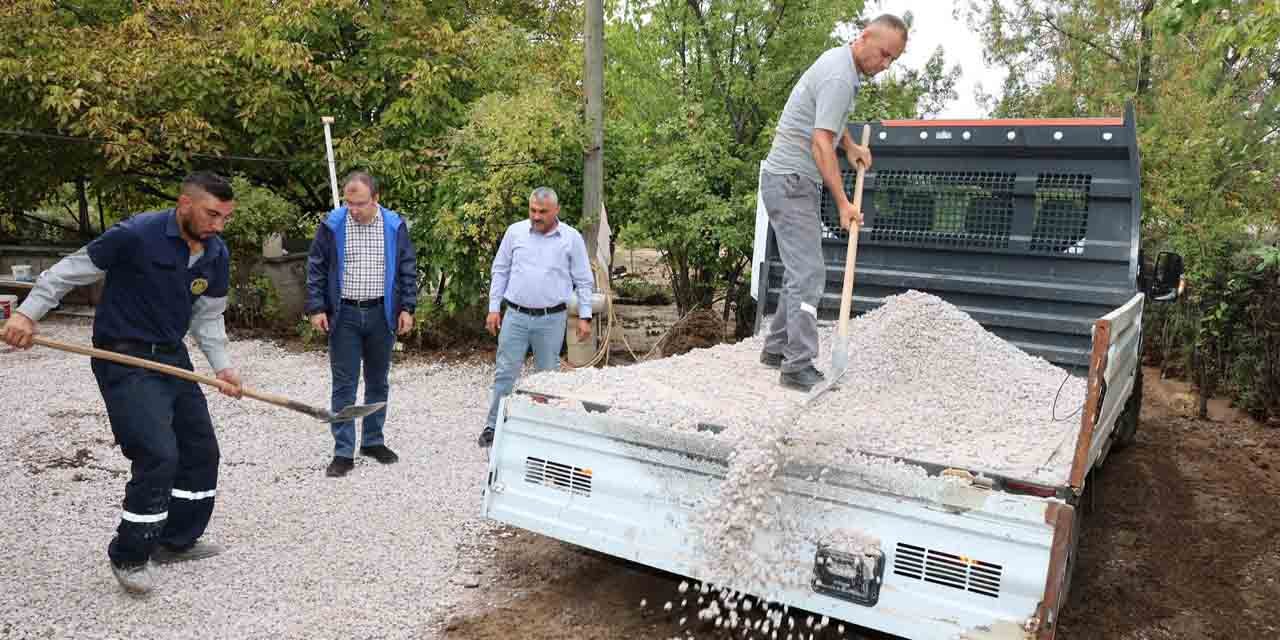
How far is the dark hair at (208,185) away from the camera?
3574 millimetres

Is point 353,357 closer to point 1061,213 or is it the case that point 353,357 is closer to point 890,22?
point 890,22

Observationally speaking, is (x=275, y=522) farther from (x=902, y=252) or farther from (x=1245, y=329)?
(x=1245, y=329)

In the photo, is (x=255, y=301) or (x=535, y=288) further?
(x=255, y=301)

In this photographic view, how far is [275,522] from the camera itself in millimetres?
4480

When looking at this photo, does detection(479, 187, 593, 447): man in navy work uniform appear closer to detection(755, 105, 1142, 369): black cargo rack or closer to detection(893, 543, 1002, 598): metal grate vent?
detection(755, 105, 1142, 369): black cargo rack

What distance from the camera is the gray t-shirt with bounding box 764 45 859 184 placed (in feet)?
12.8

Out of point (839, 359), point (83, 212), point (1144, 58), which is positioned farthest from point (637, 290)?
point (83, 212)

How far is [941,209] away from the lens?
4.96 m

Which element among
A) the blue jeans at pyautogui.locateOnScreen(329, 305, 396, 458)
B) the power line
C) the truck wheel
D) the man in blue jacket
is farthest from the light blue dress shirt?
the truck wheel

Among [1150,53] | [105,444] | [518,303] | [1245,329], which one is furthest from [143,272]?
[1150,53]

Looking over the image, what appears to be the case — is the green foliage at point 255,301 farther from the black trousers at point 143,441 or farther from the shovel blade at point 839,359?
the shovel blade at point 839,359

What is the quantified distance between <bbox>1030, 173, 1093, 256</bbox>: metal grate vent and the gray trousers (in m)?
1.31

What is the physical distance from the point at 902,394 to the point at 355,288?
2952 mm

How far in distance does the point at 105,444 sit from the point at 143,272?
2.87 metres
